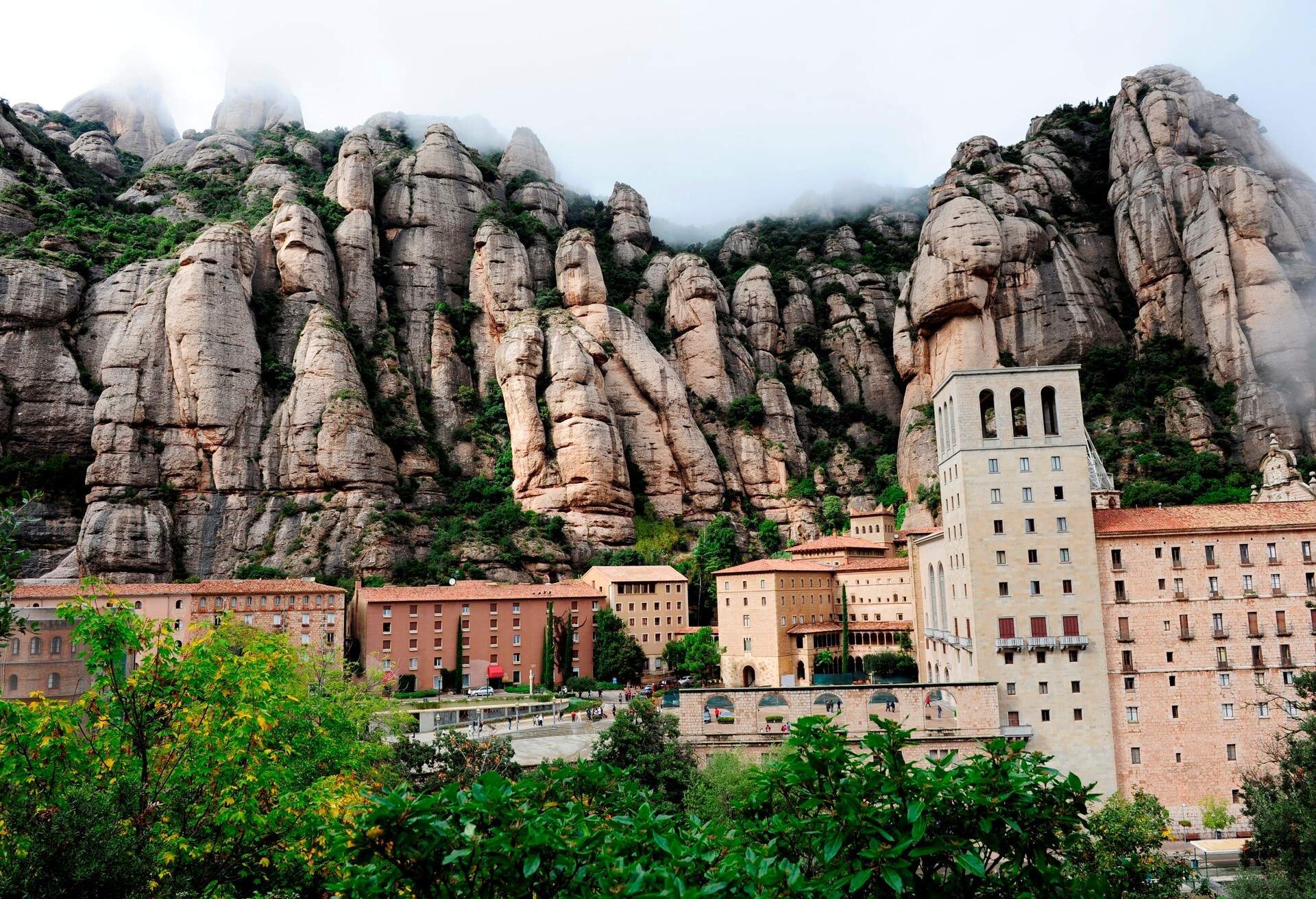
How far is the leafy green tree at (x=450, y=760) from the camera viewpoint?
1167 inches

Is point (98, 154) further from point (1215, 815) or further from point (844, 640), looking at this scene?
point (1215, 815)

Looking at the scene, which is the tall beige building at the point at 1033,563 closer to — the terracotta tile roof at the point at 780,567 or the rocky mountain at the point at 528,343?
the terracotta tile roof at the point at 780,567

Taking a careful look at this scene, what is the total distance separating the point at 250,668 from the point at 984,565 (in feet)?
114

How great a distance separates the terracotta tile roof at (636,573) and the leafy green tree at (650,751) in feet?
107

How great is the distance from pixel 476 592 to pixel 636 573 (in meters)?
13.3

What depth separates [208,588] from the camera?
56.5 meters

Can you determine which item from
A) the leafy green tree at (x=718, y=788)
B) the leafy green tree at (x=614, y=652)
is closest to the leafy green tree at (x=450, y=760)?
the leafy green tree at (x=718, y=788)

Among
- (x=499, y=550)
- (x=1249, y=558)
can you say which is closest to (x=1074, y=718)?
(x=1249, y=558)

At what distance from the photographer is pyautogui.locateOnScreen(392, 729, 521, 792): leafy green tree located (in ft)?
97.2

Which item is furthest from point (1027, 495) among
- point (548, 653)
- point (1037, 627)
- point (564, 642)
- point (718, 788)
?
point (564, 642)

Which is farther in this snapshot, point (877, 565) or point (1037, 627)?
point (877, 565)

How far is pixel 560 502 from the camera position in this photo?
258ft

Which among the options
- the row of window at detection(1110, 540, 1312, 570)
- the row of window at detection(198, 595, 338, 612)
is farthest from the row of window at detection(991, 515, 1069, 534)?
the row of window at detection(198, 595, 338, 612)

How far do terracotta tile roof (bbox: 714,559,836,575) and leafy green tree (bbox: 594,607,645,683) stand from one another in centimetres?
865
